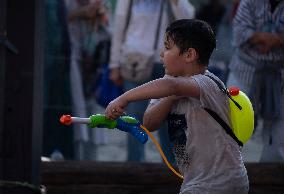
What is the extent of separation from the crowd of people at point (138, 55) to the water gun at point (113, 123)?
7.89 feet

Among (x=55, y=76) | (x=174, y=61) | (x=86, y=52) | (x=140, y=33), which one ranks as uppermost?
(x=174, y=61)

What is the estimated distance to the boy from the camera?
4.50m

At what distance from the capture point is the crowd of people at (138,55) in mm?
6984

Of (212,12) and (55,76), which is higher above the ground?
(212,12)

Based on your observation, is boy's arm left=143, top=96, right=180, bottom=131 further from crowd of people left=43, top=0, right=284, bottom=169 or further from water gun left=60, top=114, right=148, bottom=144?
crowd of people left=43, top=0, right=284, bottom=169

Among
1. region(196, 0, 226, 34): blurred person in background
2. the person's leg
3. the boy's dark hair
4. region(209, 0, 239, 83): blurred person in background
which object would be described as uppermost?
the boy's dark hair

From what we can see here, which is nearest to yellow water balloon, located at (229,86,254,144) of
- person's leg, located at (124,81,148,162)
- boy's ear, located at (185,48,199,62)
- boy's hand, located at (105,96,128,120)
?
boy's ear, located at (185,48,199,62)

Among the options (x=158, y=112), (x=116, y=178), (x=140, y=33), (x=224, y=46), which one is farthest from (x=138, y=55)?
(x=158, y=112)

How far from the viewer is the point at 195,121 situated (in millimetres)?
4500

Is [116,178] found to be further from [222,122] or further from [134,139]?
[222,122]

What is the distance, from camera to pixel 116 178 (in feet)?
20.7

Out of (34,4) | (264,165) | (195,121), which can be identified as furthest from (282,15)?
(195,121)

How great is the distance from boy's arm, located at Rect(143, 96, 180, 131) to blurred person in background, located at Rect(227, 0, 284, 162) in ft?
7.98

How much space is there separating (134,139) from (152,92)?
10.6 ft
